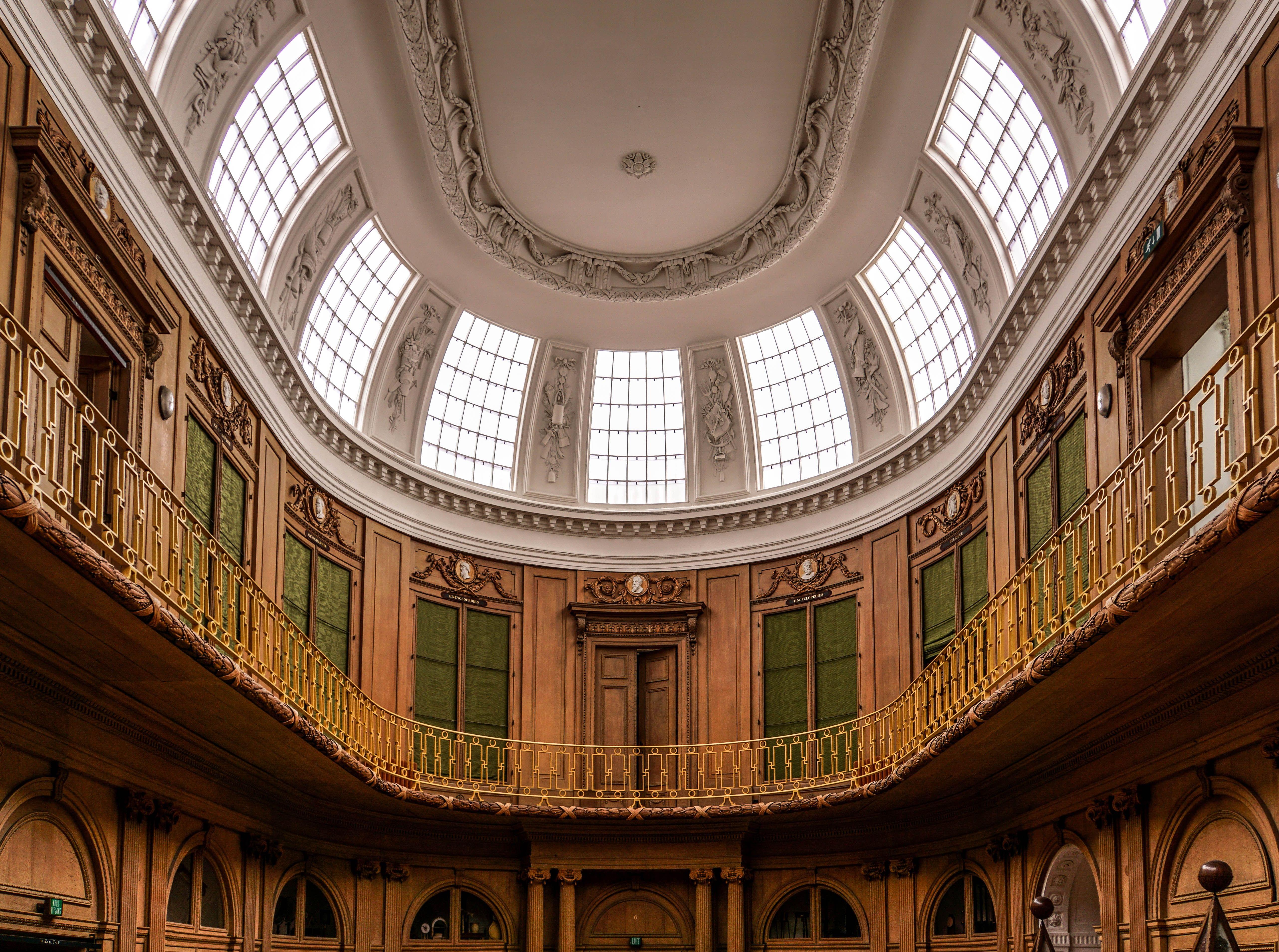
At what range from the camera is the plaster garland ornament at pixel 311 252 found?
18766mm

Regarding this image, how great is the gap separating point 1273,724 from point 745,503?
14.5m

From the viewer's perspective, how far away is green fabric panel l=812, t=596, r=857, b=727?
21.5m

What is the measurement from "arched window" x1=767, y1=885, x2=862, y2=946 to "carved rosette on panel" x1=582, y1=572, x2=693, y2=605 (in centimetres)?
599

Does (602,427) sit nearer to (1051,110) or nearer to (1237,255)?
(1051,110)

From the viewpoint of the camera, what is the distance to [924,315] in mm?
21453

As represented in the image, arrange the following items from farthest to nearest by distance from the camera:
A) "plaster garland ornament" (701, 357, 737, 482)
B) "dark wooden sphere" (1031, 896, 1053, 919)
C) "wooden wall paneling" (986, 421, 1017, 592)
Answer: "plaster garland ornament" (701, 357, 737, 482) < "wooden wall paneling" (986, 421, 1017, 592) < "dark wooden sphere" (1031, 896, 1053, 919)

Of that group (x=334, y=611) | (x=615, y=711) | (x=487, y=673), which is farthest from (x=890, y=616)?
(x=334, y=611)

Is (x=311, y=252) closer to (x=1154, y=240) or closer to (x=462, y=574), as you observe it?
(x=462, y=574)

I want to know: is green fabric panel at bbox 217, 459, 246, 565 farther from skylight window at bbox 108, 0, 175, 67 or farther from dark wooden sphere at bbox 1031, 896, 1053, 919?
dark wooden sphere at bbox 1031, 896, 1053, 919

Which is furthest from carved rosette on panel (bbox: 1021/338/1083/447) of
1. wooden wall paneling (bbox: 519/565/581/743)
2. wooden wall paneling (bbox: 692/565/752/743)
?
wooden wall paneling (bbox: 519/565/581/743)

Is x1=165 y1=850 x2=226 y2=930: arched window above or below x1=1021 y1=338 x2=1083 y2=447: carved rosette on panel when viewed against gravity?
below

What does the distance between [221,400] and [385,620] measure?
20.9 feet

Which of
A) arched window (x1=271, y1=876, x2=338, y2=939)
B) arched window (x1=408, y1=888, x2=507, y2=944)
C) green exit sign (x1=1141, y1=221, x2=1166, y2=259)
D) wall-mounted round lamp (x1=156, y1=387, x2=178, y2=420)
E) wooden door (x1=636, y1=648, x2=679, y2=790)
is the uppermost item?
green exit sign (x1=1141, y1=221, x2=1166, y2=259)

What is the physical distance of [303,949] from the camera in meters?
18.0
